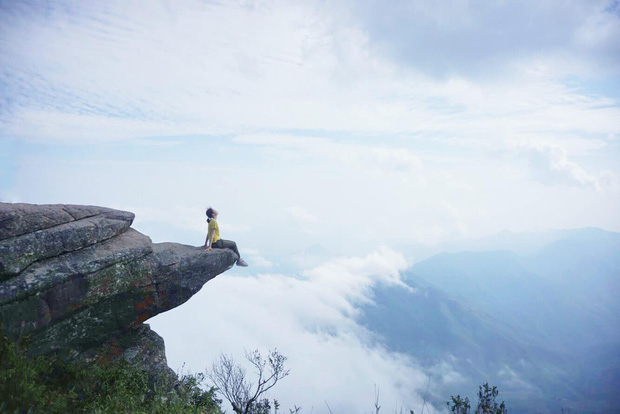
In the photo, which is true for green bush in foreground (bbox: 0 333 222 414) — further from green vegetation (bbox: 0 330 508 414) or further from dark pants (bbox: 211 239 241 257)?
dark pants (bbox: 211 239 241 257)

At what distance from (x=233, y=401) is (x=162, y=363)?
10592 mm

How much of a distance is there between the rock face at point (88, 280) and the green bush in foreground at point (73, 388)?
914 millimetres

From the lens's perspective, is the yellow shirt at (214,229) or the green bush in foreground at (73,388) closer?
the green bush in foreground at (73,388)

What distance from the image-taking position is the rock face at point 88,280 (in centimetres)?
1379

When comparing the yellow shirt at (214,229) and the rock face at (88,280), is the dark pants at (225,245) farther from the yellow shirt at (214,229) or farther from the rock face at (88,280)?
the rock face at (88,280)

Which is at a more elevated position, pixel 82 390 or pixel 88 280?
pixel 88 280

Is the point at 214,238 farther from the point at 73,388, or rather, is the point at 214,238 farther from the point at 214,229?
the point at 73,388

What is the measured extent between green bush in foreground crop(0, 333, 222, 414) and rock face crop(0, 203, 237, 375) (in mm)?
914

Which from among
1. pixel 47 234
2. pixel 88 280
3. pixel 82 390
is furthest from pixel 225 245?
pixel 82 390

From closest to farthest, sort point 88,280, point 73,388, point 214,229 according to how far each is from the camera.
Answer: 1. point 73,388
2. point 88,280
3. point 214,229

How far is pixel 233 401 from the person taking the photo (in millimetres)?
26078

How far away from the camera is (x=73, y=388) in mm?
12781

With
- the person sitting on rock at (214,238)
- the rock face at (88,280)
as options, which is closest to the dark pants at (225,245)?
the person sitting on rock at (214,238)

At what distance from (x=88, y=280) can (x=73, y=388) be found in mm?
4698
